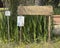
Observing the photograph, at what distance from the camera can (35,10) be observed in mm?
8047

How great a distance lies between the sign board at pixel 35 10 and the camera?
7993mm

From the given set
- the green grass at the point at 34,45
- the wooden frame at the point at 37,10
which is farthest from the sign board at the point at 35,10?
the green grass at the point at 34,45

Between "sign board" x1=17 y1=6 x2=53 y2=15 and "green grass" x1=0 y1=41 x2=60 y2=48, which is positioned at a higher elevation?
Result: "sign board" x1=17 y1=6 x2=53 y2=15

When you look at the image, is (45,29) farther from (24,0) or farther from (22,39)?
(24,0)

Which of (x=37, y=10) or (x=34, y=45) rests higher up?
(x=37, y=10)

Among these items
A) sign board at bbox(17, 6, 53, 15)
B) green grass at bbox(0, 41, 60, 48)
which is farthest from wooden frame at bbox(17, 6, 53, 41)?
green grass at bbox(0, 41, 60, 48)

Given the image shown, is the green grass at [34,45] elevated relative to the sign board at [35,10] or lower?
lower

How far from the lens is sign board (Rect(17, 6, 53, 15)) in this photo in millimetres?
7993

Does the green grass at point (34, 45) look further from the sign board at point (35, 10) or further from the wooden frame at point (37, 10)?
the sign board at point (35, 10)

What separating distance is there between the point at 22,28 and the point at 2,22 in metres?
0.73

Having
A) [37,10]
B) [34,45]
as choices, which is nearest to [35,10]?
[37,10]

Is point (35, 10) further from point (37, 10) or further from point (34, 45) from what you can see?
point (34, 45)

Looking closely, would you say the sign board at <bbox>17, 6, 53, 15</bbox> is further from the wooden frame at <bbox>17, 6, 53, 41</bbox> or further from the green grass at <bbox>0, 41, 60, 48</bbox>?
the green grass at <bbox>0, 41, 60, 48</bbox>

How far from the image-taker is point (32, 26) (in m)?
8.38
